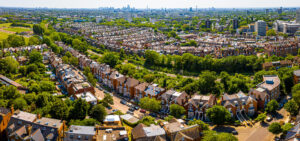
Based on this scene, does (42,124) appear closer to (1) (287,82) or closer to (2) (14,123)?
(2) (14,123)

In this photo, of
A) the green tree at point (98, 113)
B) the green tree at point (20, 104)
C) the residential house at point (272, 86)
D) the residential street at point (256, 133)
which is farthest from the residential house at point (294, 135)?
the green tree at point (20, 104)

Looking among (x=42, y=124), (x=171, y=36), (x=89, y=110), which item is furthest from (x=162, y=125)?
Result: (x=171, y=36)

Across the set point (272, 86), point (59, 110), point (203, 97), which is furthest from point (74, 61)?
point (272, 86)

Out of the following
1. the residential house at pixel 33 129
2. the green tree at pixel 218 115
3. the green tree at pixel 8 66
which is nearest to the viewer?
the residential house at pixel 33 129

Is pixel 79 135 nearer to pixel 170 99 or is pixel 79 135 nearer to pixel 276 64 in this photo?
pixel 170 99

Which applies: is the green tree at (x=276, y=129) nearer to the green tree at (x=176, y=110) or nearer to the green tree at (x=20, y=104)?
the green tree at (x=176, y=110)
